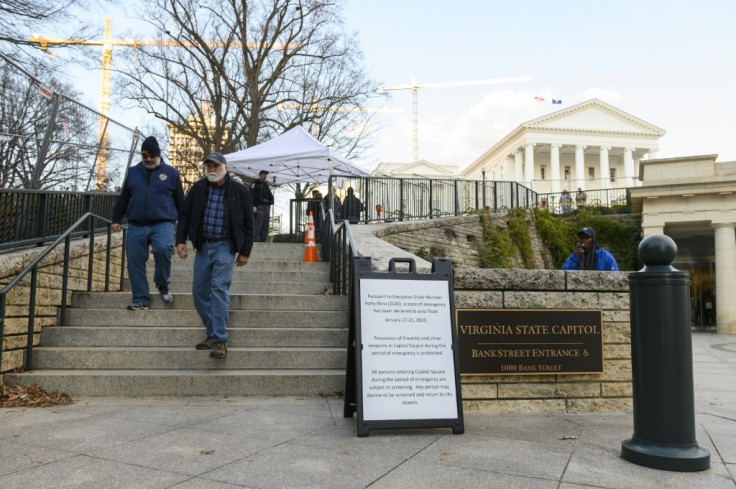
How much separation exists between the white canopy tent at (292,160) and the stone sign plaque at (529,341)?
1139 centimetres

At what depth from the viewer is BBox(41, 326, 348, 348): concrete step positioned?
5.87 metres

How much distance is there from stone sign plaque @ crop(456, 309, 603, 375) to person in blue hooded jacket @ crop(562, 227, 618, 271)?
1.86 metres

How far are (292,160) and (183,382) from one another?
11384mm

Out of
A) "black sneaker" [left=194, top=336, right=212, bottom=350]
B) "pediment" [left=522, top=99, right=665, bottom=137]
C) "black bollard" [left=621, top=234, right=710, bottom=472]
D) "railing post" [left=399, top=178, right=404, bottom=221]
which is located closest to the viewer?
"black bollard" [left=621, top=234, right=710, bottom=472]

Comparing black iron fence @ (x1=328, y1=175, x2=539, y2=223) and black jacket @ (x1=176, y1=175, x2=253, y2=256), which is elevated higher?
black iron fence @ (x1=328, y1=175, x2=539, y2=223)

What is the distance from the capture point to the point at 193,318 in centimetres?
652

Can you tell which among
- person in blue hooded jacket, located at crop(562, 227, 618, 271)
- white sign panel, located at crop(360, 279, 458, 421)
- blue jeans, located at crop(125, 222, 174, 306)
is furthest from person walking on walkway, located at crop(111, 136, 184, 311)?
person in blue hooded jacket, located at crop(562, 227, 618, 271)

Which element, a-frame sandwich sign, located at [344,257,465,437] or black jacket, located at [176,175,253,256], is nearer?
a-frame sandwich sign, located at [344,257,465,437]

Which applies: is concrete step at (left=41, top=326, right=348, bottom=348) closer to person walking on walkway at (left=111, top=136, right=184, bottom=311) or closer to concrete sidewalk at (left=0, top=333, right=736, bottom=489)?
person walking on walkway at (left=111, top=136, right=184, bottom=311)

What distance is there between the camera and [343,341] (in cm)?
622

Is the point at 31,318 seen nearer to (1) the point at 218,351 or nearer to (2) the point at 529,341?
(1) the point at 218,351

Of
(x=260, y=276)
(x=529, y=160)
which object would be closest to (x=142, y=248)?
(x=260, y=276)

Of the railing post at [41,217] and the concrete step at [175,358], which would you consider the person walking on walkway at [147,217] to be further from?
the concrete step at [175,358]

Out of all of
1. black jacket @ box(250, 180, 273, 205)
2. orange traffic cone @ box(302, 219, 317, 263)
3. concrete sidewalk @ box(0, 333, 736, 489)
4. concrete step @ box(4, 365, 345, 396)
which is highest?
black jacket @ box(250, 180, 273, 205)
